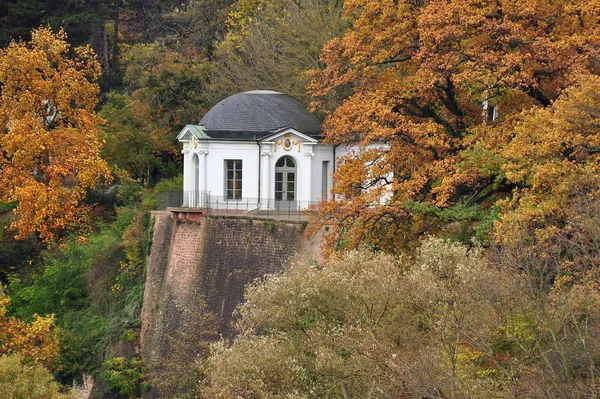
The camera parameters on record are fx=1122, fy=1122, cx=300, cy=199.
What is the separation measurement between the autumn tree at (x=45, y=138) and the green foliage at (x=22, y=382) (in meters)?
13.1

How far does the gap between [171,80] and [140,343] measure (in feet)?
51.0

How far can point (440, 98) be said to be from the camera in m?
32.6

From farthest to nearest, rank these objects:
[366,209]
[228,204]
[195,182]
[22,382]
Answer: [195,182], [228,204], [366,209], [22,382]

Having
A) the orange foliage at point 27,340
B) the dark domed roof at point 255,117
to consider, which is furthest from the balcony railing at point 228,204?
the orange foliage at point 27,340

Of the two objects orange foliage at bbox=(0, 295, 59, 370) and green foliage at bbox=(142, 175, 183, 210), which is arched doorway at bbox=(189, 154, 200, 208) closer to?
green foliage at bbox=(142, 175, 183, 210)

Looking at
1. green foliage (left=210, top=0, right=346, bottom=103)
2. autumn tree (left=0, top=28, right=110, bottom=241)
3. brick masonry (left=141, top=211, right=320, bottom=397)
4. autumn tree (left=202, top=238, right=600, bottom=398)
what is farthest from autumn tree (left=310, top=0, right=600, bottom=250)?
autumn tree (left=0, top=28, right=110, bottom=241)

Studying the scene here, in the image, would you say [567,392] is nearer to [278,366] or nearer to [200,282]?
[278,366]

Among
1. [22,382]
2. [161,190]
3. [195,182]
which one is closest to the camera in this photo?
[22,382]

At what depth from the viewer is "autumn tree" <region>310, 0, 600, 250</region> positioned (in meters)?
29.4

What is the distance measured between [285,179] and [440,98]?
8.19 metres

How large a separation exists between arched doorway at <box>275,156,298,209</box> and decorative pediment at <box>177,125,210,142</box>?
2739mm

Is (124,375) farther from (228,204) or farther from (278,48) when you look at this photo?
(278,48)

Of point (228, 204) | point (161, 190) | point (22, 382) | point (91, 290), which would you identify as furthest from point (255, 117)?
point (22, 382)

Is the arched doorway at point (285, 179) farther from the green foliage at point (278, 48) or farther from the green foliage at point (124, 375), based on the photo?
the green foliage at point (124, 375)
